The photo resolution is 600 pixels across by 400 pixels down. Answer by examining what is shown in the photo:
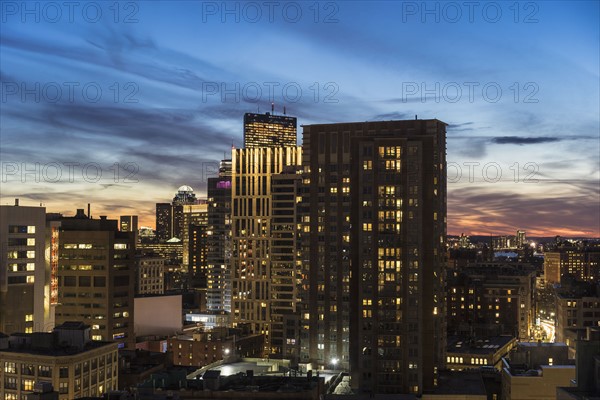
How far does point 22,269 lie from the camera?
142 m

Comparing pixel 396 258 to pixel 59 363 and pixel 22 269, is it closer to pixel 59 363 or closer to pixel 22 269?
pixel 59 363

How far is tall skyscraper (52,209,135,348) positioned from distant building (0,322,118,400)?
42813 millimetres

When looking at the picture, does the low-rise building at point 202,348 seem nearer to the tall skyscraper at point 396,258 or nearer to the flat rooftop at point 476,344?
the flat rooftop at point 476,344

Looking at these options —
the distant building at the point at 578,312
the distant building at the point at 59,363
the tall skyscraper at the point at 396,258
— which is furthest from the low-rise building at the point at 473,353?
the distant building at the point at 59,363

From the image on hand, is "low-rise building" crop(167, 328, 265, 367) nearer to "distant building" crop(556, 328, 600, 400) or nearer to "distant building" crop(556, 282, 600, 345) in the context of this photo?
"distant building" crop(556, 282, 600, 345)

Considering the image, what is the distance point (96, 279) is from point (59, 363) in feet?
184

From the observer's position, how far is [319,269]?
501ft

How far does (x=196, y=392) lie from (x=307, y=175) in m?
68.8

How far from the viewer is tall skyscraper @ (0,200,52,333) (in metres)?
139

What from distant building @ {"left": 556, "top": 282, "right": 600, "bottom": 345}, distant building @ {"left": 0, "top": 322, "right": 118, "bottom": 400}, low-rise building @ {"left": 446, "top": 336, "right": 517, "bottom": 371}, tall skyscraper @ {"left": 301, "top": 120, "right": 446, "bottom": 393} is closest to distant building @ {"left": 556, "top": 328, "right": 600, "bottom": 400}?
tall skyscraper @ {"left": 301, "top": 120, "right": 446, "bottom": 393}

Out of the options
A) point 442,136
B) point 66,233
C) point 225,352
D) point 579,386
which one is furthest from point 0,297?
point 579,386

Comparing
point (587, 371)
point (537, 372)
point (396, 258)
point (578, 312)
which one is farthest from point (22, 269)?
point (578, 312)

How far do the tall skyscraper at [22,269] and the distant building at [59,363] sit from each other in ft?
96.7

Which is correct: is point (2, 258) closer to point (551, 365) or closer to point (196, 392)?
point (196, 392)
